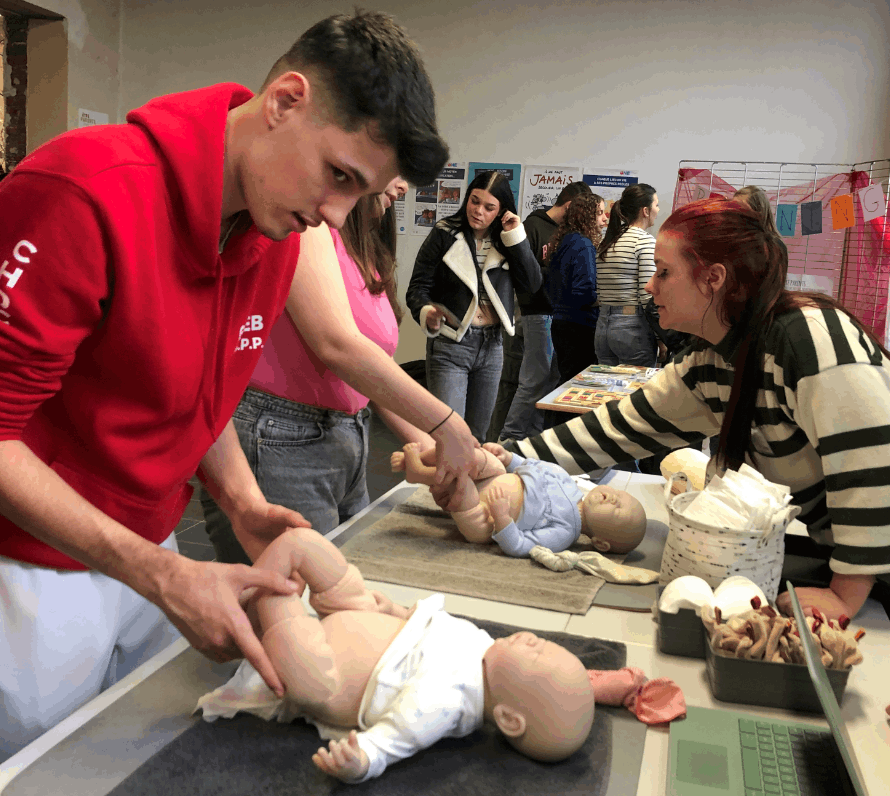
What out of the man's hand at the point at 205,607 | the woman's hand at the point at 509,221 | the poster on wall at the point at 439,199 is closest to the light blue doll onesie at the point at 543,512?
the man's hand at the point at 205,607

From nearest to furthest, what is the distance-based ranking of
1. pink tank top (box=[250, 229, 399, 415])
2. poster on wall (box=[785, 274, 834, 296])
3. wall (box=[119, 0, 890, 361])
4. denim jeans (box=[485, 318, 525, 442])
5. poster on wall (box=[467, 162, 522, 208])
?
1. pink tank top (box=[250, 229, 399, 415])
2. denim jeans (box=[485, 318, 525, 442])
3. poster on wall (box=[785, 274, 834, 296])
4. wall (box=[119, 0, 890, 361])
5. poster on wall (box=[467, 162, 522, 208])

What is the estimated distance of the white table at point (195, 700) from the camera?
964 millimetres

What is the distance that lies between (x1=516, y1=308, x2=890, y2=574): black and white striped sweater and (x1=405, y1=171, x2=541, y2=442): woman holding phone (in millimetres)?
2075

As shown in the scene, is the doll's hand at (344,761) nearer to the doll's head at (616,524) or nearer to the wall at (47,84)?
the doll's head at (616,524)

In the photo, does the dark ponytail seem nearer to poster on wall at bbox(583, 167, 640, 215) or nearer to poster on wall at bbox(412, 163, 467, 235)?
poster on wall at bbox(583, 167, 640, 215)

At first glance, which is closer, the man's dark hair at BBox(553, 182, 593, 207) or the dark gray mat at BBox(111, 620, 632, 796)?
the dark gray mat at BBox(111, 620, 632, 796)

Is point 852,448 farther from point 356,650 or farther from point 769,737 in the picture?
point 356,650

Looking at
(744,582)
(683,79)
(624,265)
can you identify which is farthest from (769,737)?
(683,79)

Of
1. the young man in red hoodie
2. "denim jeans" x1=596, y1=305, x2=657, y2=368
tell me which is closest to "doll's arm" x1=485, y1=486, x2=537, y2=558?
the young man in red hoodie

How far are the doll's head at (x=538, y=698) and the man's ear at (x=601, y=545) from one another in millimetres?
661

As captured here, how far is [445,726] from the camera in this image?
3.45 ft

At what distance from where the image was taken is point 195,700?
113cm

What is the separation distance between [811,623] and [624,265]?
144 inches

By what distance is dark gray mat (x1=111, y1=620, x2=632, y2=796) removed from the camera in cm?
96
